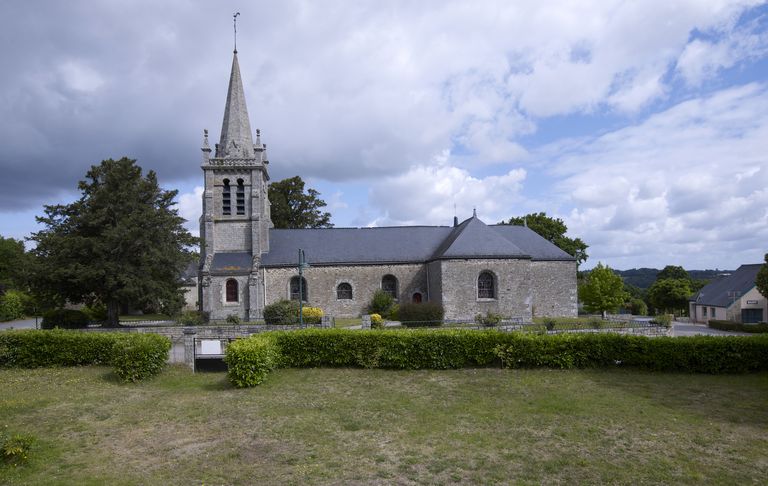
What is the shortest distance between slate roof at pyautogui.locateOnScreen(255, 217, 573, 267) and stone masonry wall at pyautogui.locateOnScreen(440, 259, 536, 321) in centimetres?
148

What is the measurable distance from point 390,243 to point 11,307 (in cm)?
3533

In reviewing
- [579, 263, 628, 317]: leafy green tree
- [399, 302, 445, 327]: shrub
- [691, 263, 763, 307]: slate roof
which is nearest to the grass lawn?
[399, 302, 445, 327]: shrub

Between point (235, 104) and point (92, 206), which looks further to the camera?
point (235, 104)

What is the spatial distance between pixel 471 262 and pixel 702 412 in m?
19.7

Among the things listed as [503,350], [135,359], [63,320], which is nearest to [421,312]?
[503,350]

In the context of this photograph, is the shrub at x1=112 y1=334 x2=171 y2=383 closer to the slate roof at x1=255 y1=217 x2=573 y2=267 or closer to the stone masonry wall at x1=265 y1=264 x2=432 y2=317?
the stone masonry wall at x1=265 y1=264 x2=432 y2=317

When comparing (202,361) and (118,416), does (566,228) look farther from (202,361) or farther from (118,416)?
(118,416)

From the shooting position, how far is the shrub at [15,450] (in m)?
7.71

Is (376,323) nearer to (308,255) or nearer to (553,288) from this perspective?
(308,255)

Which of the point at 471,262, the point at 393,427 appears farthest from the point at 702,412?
the point at 471,262

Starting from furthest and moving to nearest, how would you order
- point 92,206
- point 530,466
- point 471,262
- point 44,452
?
1. point 471,262
2. point 92,206
3. point 44,452
4. point 530,466

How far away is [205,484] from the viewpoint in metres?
7.13

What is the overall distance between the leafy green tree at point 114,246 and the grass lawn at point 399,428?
11105mm

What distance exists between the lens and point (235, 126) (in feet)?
115
